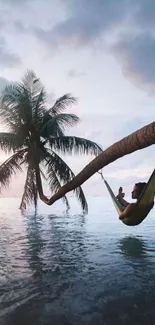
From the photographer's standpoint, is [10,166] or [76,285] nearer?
[76,285]

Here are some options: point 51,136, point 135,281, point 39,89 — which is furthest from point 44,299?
point 39,89

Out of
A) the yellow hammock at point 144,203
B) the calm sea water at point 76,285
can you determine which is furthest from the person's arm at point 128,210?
the calm sea water at point 76,285

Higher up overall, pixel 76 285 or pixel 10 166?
pixel 10 166

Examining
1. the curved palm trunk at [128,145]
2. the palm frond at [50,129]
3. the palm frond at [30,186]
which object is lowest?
the curved palm trunk at [128,145]

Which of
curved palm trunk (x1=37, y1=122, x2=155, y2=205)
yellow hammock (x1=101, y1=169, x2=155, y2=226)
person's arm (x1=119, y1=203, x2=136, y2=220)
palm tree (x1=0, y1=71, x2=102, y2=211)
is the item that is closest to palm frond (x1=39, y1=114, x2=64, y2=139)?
palm tree (x1=0, y1=71, x2=102, y2=211)

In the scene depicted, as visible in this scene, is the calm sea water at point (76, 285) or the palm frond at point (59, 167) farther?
the palm frond at point (59, 167)

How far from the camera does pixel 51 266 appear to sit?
6391mm

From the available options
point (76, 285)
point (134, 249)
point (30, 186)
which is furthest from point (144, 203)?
point (30, 186)

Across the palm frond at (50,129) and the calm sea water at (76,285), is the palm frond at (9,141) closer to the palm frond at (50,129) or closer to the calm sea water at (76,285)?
the palm frond at (50,129)

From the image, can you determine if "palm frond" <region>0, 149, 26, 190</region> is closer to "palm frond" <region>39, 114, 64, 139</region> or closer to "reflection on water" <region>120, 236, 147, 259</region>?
"palm frond" <region>39, 114, 64, 139</region>

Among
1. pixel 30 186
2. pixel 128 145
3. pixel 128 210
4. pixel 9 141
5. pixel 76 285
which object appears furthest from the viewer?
pixel 30 186

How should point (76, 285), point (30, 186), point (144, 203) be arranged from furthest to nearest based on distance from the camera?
point (30, 186), point (76, 285), point (144, 203)

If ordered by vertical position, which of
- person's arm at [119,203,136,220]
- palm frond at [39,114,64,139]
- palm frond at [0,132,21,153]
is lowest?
person's arm at [119,203,136,220]

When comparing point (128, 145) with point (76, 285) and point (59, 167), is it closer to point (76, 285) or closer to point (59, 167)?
point (76, 285)
